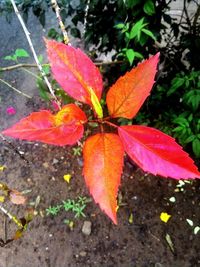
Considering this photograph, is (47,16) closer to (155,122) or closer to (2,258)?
(155,122)

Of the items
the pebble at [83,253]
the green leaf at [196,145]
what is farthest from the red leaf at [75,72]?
the pebble at [83,253]

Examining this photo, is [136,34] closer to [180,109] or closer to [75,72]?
[180,109]

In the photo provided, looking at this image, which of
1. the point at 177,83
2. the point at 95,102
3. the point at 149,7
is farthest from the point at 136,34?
the point at 95,102

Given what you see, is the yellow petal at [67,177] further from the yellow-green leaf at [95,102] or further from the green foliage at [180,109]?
the yellow-green leaf at [95,102]

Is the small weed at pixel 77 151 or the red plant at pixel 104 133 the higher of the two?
the red plant at pixel 104 133

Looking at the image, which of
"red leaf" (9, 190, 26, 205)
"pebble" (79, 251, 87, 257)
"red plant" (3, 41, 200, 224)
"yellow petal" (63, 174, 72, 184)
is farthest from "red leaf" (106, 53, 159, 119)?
"yellow petal" (63, 174, 72, 184)

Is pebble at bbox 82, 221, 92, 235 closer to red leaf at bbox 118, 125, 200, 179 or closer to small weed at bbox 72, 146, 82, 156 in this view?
small weed at bbox 72, 146, 82, 156
